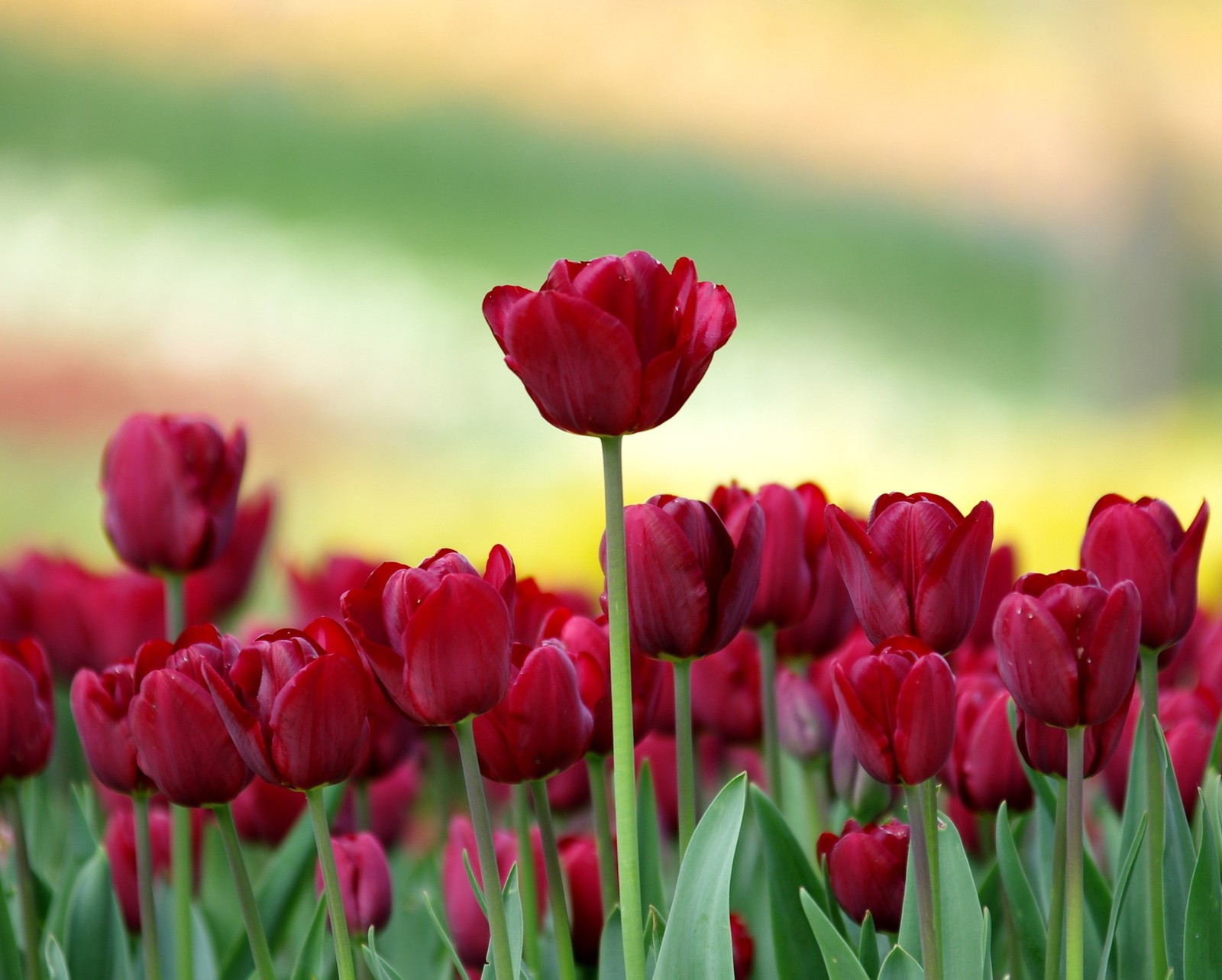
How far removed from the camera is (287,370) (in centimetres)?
731

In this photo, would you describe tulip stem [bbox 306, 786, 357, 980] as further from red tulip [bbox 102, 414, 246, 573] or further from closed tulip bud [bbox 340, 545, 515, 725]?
red tulip [bbox 102, 414, 246, 573]

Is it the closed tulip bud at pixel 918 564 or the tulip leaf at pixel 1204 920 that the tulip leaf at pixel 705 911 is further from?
the tulip leaf at pixel 1204 920

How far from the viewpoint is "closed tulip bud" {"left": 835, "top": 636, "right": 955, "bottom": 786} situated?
483 mm

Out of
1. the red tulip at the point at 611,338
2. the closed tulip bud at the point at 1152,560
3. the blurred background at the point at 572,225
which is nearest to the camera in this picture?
the red tulip at the point at 611,338

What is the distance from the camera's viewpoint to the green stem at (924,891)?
0.48 metres

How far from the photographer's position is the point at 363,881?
643 millimetres

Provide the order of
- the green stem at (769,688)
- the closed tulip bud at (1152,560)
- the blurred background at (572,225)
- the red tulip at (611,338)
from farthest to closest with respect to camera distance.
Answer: the blurred background at (572,225)
the green stem at (769,688)
the closed tulip bud at (1152,560)
the red tulip at (611,338)

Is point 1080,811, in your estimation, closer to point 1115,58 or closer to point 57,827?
point 57,827

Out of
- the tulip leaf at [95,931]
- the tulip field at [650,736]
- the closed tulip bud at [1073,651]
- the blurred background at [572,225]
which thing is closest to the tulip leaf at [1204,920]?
the tulip field at [650,736]

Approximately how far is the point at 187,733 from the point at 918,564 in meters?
0.27

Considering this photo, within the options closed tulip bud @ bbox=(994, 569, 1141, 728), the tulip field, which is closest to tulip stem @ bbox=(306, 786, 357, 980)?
the tulip field

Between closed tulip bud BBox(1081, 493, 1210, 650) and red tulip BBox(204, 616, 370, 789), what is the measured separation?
29cm

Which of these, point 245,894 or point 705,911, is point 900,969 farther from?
point 245,894

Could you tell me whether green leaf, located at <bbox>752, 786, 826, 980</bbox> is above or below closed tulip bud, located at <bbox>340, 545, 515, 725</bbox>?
below
